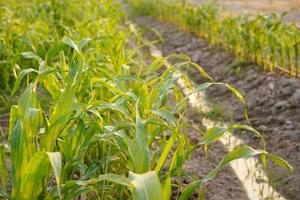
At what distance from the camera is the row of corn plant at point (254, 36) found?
394 cm

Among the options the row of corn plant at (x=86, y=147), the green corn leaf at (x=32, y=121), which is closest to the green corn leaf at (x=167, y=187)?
the row of corn plant at (x=86, y=147)

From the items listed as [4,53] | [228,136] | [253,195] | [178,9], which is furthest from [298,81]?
[178,9]

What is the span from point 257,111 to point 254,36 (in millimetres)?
999

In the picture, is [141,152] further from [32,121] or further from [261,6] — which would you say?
[261,6]

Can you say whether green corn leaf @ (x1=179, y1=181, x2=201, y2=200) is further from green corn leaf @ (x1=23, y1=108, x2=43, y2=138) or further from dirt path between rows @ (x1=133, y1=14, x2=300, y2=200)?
dirt path between rows @ (x1=133, y1=14, x2=300, y2=200)

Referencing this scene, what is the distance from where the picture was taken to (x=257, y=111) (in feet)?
11.5

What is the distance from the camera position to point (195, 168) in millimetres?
2504

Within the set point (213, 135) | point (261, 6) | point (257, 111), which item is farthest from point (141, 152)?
point (261, 6)

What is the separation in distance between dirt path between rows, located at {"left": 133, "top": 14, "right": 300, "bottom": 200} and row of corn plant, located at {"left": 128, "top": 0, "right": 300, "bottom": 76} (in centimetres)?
14

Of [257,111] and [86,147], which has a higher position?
[86,147]

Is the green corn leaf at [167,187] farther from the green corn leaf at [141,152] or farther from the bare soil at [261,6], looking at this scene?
the bare soil at [261,6]

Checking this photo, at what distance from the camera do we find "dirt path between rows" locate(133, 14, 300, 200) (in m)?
2.43

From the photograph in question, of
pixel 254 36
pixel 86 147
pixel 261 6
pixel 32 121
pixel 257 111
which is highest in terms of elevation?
pixel 32 121

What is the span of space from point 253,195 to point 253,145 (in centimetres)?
67
